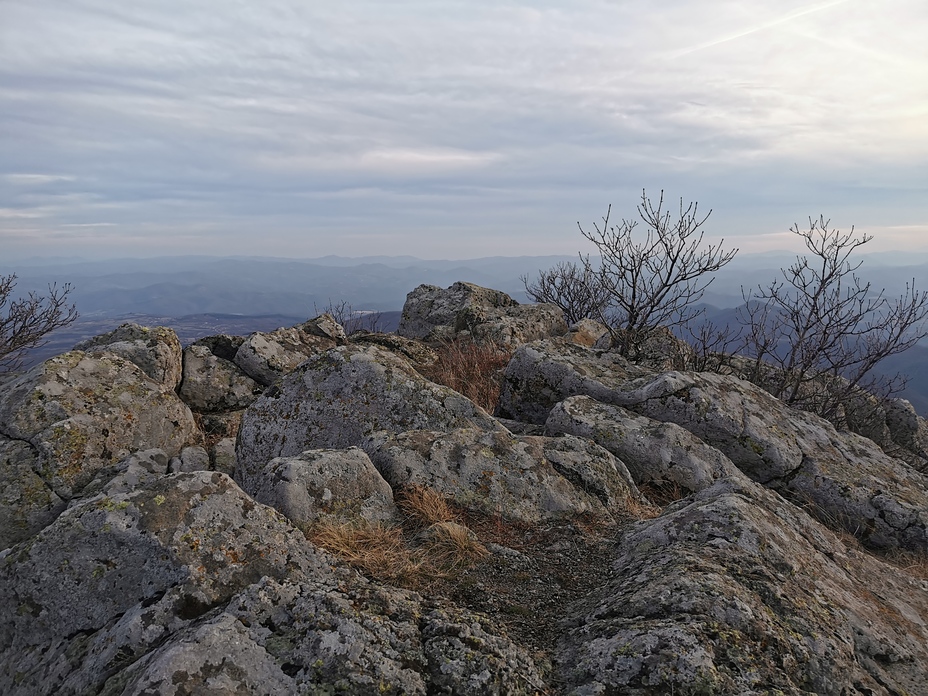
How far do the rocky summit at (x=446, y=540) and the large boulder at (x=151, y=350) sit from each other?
0.09 meters

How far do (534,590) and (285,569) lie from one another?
2.31m

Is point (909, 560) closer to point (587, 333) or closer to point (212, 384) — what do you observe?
point (587, 333)

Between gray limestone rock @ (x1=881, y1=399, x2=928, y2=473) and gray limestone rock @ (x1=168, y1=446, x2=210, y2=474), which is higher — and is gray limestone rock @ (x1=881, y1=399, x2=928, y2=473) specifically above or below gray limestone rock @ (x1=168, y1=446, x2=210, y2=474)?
below

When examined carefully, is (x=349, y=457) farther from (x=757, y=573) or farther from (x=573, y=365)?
(x=573, y=365)

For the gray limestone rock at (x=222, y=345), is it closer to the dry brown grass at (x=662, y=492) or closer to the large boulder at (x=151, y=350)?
the large boulder at (x=151, y=350)

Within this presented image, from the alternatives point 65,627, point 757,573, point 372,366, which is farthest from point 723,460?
point 65,627

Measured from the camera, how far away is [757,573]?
15.5ft

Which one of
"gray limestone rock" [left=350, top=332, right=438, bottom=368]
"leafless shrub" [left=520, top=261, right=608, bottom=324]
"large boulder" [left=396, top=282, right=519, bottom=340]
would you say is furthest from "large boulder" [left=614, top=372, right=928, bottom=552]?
"leafless shrub" [left=520, top=261, right=608, bottom=324]

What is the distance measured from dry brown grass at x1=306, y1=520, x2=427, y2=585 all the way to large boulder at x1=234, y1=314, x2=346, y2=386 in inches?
294

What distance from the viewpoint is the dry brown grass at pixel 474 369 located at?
12641mm

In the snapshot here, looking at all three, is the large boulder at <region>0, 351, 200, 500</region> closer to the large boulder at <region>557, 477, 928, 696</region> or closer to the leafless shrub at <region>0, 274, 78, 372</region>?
the large boulder at <region>557, 477, 928, 696</region>

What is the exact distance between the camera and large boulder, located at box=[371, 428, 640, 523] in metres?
6.60

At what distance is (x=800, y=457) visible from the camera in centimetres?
970

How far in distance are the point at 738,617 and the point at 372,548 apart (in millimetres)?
3312
